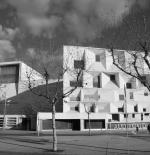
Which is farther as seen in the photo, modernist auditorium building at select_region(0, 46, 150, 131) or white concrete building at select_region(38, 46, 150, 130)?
white concrete building at select_region(38, 46, 150, 130)

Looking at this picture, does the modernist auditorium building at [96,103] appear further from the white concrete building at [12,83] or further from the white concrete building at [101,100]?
the white concrete building at [12,83]

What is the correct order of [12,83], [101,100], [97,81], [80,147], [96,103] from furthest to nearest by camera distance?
[12,83]
[97,81]
[101,100]
[96,103]
[80,147]

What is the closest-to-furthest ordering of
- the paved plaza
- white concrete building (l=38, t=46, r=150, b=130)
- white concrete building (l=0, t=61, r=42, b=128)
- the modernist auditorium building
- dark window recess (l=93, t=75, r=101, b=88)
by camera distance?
1. the paved plaza
2. the modernist auditorium building
3. white concrete building (l=38, t=46, r=150, b=130)
4. dark window recess (l=93, t=75, r=101, b=88)
5. white concrete building (l=0, t=61, r=42, b=128)

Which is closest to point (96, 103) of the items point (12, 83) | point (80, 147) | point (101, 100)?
point (101, 100)

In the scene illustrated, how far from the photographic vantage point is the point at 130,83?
68.4m

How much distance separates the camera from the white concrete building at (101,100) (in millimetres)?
58938

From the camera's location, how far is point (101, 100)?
6262 centimetres

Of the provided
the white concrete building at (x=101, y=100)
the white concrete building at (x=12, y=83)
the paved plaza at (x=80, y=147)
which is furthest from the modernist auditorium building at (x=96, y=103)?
the paved plaza at (x=80, y=147)

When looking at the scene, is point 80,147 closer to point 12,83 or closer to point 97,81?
point 97,81

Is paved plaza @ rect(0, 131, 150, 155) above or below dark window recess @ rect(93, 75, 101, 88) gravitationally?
below

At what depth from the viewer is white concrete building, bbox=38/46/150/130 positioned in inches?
2320

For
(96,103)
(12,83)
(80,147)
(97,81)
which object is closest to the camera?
(80,147)

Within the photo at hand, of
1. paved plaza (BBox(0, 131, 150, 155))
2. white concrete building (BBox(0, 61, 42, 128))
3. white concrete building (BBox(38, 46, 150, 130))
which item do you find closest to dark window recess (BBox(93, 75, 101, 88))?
white concrete building (BBox(38, 46, 150, 130))

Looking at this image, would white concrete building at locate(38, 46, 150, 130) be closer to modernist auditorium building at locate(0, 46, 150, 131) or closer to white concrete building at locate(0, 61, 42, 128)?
modernist auditorium building at locate(0, 46, 150, 131)
